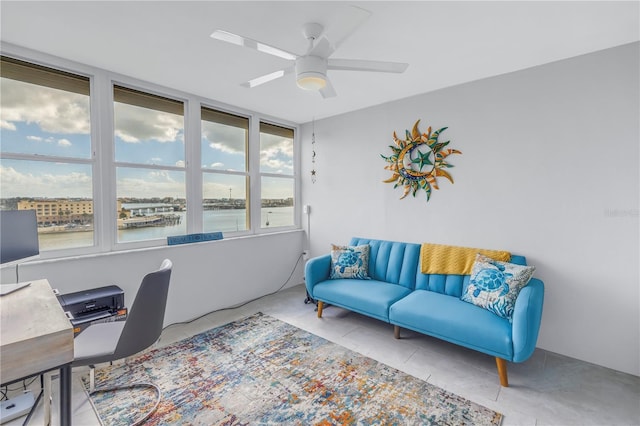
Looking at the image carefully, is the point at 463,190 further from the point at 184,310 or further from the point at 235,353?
the point at 184,310

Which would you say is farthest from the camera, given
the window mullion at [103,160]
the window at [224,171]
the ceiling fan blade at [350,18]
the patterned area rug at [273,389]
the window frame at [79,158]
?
the window at [224,171]

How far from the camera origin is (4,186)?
2311 mm

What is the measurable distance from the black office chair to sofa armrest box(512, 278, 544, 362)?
7.74 ft

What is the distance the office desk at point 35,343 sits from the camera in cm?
87

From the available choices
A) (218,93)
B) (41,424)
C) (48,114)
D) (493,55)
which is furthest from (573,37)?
(41,424)

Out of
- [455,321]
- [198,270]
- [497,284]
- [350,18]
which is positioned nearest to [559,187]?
[497,284]

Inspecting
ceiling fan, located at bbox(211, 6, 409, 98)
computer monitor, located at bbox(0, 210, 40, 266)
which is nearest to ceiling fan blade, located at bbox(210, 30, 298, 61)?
ceiling fan, located at bbox(211, 6, 409, 98)

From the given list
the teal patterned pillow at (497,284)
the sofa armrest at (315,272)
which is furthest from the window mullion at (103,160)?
the teal patterned pillow at (497,284)

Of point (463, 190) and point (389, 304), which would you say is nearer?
point (389, 304)

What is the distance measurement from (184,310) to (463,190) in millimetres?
3259

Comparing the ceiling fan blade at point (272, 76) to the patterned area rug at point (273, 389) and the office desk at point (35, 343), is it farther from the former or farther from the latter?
the patterned area rug at point (273, 389)

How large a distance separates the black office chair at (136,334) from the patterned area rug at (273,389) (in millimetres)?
294

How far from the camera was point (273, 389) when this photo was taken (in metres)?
2.12

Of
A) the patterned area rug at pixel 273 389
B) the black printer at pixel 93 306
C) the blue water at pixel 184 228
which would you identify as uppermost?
the blue water at pixel 184 228
